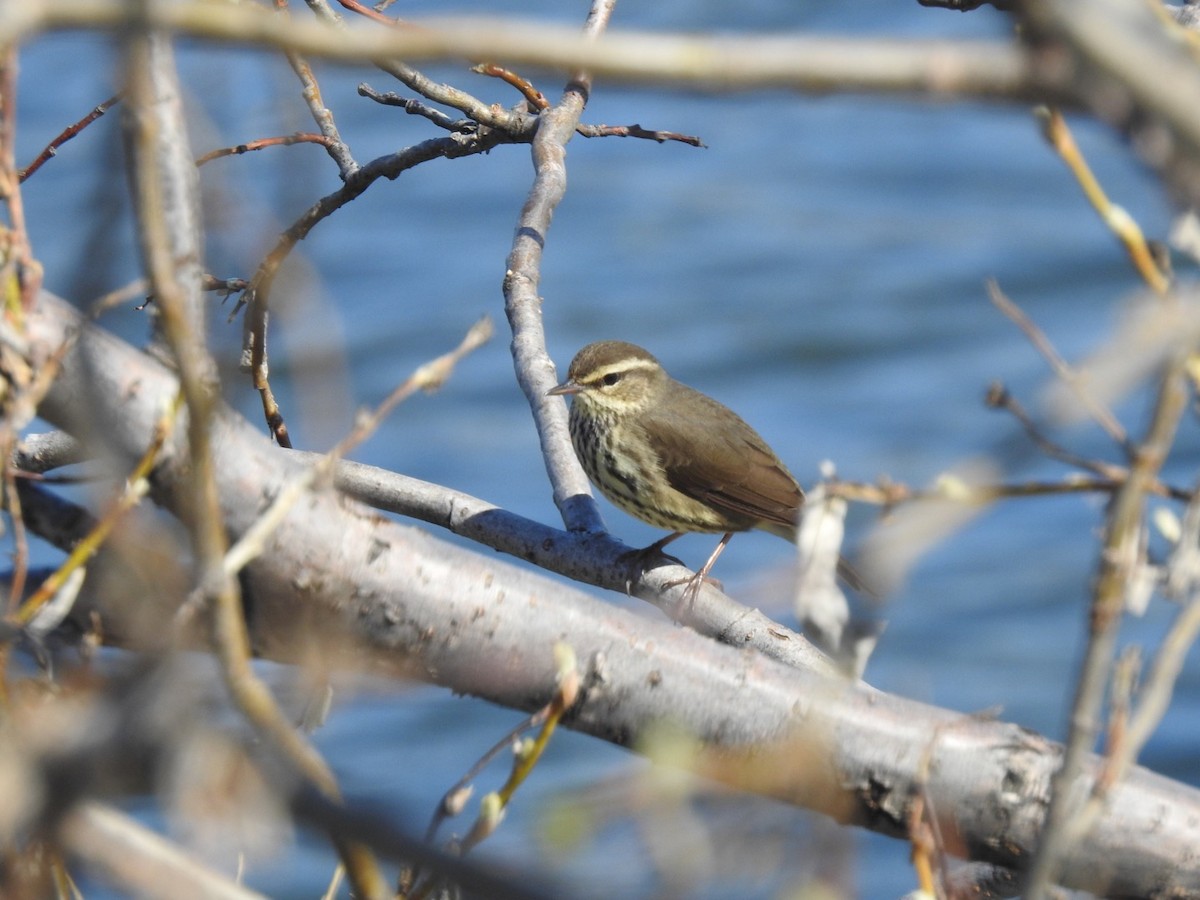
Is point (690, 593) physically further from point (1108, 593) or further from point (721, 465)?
point (1108, 593)

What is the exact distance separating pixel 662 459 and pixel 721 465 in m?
0.27

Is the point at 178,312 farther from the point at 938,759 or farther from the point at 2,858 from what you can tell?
the point at 938,759

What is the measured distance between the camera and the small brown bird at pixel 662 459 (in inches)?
255

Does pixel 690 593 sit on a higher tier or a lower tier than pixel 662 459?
higher

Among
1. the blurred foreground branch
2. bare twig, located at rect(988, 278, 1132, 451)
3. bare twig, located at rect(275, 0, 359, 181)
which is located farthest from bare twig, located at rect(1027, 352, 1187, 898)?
bare twig, located at rect(275, 0, 359, 181)

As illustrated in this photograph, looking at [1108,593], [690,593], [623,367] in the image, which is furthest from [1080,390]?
[623,367]

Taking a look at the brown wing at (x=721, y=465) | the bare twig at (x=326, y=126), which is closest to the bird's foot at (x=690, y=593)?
the bare twig at (x=326, y=126)

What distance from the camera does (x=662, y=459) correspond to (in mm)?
6504

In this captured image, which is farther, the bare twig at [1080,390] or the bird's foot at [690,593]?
the bird's foot at [690,593]

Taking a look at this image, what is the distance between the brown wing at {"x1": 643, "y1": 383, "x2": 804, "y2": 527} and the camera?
6.48 meters

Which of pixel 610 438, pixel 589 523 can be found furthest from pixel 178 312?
pixel 610 438

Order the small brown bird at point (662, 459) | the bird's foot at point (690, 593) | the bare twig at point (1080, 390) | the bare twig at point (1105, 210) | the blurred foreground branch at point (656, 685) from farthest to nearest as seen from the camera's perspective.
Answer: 1. the small brown bird at point (662, 459)
2. the bird's foot at point (690, 593)
3. the blurred foreground branch at point (656, 685)
4. the bare twig at point (1105, 210)
5. the bare twig at point (1080, 390)

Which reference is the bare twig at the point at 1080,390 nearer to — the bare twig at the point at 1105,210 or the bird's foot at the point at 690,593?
the bare twig at the point at 1105,210

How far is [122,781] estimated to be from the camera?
1.58 metres
